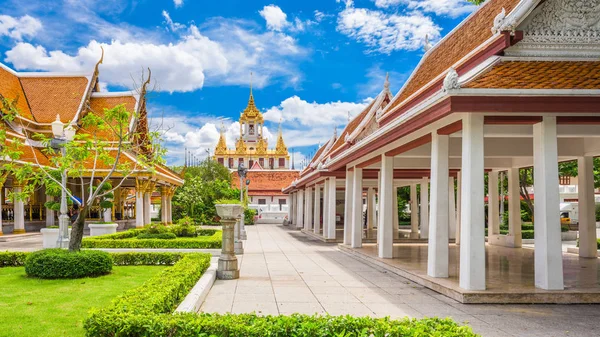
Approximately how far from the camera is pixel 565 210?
3856 cm

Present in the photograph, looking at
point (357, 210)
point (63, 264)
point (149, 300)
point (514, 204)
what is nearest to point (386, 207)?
point (357, 210)

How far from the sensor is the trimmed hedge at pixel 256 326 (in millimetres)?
4793

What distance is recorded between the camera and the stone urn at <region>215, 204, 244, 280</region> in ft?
33.5

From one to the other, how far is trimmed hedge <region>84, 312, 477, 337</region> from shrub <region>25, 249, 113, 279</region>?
201 inches

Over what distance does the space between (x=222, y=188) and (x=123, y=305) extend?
111 ft

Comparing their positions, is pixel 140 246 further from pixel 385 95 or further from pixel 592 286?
pixel 592 286

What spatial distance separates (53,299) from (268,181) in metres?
49.0

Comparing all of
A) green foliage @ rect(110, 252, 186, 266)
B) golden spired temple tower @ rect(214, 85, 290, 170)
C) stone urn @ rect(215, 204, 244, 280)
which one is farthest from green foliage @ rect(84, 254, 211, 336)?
golden spired temple tower @ rect(214, 85, 290, 170)

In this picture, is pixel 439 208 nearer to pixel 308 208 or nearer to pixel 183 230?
pixel 183 230

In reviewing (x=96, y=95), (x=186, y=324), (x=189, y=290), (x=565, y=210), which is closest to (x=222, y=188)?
(x=96, y=95)

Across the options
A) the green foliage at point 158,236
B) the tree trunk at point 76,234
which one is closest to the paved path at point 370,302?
the tree trunk at point 76,234

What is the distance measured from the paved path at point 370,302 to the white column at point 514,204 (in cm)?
782

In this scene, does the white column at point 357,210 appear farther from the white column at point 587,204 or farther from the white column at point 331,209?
the white column at point 587,204

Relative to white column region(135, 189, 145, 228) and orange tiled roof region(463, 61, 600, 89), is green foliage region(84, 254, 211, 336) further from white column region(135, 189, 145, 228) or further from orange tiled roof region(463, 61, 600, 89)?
white column region(135, 189, 145, 228)
